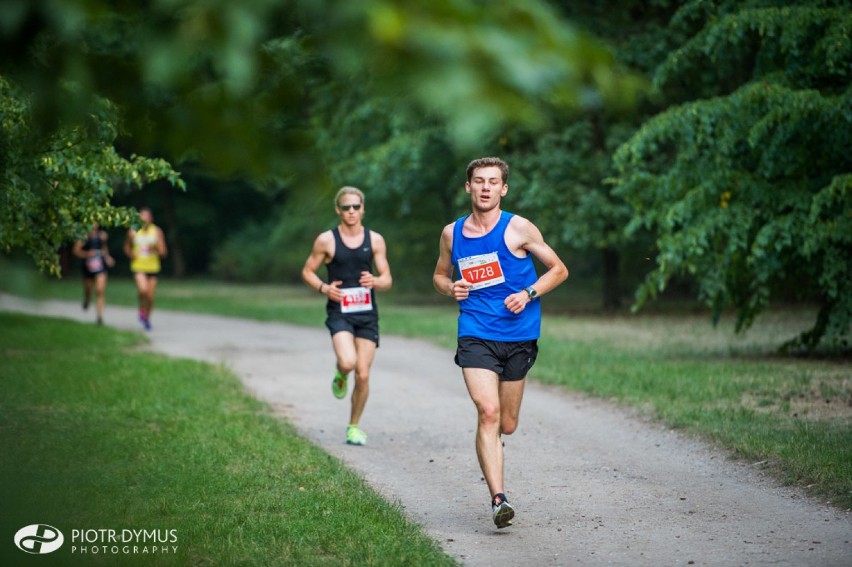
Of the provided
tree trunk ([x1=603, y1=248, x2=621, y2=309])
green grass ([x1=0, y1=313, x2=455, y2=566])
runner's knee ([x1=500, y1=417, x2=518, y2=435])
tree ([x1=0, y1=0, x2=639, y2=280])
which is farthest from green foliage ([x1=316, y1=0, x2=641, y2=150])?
tree trunk ([x1=603, y1=248, x2=621, y2=309])

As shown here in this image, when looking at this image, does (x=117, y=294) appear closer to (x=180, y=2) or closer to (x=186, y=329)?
(x=186, y=329)

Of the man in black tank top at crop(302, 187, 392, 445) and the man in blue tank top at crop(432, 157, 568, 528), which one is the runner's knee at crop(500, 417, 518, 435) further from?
the man in black tank top at crop(302, 187, 392, 445)

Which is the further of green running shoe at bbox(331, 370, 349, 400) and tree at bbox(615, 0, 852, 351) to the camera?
tree at bbox(615, 0, 852, 351)

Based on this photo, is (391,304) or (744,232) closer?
(744,232)

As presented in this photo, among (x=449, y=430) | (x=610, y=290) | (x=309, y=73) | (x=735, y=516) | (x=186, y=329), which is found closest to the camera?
(x=309, y=73)

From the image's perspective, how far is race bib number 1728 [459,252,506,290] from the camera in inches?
272

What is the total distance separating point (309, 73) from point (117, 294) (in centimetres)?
3797

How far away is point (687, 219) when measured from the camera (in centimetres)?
1449

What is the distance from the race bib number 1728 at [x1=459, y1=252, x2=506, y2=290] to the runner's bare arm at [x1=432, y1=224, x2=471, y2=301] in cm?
5

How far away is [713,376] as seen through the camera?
44.2ft

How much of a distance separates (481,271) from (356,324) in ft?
10.1

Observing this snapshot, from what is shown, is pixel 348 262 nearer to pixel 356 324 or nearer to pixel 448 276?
pixel 356 324

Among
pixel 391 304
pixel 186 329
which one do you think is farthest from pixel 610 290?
pixel 186 329

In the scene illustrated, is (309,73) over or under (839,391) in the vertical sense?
over
